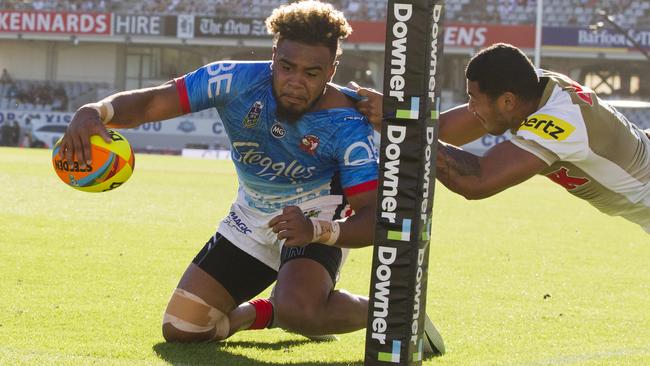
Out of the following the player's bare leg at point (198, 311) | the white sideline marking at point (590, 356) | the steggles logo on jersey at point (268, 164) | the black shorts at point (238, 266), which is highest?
the steggles logo on jersey at point (268, 164)

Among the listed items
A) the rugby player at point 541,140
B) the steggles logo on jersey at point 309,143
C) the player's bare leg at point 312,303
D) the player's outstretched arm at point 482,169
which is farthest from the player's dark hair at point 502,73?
the player's bare leg at point 312,303

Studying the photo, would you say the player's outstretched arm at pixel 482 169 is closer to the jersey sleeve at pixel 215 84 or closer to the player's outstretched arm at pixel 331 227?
the player's outstretched arm at pixel 331 227

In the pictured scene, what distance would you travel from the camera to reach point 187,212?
16.0 meters

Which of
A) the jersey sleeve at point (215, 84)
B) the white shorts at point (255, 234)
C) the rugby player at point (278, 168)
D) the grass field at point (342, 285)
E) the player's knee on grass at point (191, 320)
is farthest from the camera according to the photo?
the white shorts at point (255, 234)

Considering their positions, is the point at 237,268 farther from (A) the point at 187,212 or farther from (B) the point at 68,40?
(B) the point at 68,40

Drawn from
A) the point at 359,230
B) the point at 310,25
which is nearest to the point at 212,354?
the point at 359,230

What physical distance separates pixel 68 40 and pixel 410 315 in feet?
159

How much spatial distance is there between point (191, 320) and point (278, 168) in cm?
105

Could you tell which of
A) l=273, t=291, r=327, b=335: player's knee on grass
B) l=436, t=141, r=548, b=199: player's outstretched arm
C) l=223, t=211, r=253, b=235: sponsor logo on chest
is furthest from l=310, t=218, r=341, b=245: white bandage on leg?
l=223, t=211, r=253, b=235: sponsor logo on chest

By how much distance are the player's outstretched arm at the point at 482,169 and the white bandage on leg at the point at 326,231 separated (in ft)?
1.92

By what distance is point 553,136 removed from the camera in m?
5.17

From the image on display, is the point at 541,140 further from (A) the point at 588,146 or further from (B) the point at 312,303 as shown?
(B) the point at 312,303

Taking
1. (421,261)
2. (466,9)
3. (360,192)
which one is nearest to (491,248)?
(360,192)

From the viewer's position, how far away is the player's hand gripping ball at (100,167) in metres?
5.38
